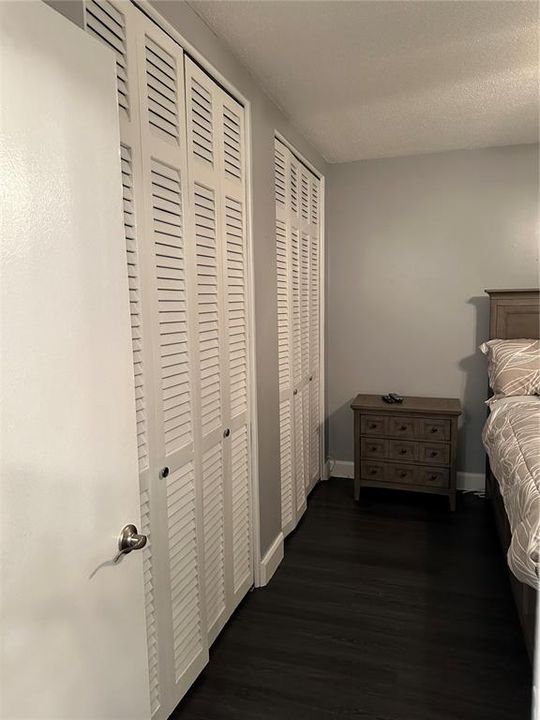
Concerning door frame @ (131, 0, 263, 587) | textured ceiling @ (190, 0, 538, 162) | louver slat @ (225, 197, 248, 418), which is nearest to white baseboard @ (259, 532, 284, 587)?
door frame @ (131, 0, 263, 587)

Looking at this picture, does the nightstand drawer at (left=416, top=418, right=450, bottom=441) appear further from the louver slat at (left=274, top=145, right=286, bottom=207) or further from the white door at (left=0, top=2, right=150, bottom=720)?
the white door at (left=0, top=2, right=150, bottom=720)

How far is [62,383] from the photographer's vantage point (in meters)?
0.94

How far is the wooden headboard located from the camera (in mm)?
3279

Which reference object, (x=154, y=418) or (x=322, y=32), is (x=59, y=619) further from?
(x=322, y=32)

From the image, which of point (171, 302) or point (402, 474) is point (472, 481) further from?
point (171, 302)

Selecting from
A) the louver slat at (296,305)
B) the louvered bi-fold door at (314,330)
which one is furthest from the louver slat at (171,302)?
the louvered bi-fold door at (314,330)

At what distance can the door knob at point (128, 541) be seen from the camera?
1.12m

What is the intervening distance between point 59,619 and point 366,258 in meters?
3.31

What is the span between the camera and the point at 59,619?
945 millimetres

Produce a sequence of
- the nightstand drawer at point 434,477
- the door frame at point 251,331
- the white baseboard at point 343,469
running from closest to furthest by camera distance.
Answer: the door frame at point 251,331 < the nightstand drawer at point 434,477 < the white baseboard at point 343,469

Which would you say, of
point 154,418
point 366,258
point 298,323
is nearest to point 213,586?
point 154,418

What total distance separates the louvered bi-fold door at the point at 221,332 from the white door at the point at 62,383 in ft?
2.47

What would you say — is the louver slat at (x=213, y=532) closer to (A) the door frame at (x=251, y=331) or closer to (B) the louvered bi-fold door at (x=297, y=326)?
(A) the door frame at (x=251, y=331)

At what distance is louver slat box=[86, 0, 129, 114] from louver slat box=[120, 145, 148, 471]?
17cm
